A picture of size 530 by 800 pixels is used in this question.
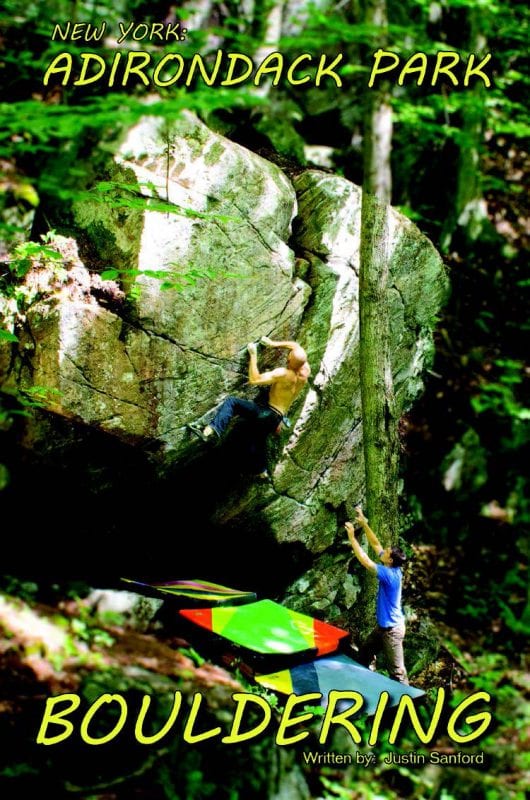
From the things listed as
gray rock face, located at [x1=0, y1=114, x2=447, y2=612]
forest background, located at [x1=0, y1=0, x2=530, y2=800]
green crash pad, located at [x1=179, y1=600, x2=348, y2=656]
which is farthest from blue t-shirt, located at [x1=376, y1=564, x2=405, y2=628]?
gray rock face, located at [x1=0, y1=114, x2=447, y2=612]

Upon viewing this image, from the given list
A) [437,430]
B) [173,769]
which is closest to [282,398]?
[173,769]

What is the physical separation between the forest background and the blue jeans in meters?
2.15

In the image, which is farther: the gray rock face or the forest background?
the forest background

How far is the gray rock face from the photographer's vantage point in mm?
6645

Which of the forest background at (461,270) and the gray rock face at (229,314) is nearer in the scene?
the gray rock face at (229,314)

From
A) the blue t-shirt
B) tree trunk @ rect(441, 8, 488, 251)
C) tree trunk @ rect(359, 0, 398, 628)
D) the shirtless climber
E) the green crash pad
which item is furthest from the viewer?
tree trunk @ rect(441, 8, 488, 251)

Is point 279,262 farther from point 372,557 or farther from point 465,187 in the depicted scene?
point 465,187

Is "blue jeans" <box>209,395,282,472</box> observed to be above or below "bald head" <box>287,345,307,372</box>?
below

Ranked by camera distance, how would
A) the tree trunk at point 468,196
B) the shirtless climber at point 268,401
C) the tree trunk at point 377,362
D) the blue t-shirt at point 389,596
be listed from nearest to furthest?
the blue t-shirt at point 389,596 < the shirtless climber at point 268,401 < the tree trunk at point 377,362 < the tree trunk at point 468,196

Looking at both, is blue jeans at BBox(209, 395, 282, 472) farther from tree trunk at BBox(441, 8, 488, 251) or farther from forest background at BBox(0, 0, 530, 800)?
tree trunk at BBox(441, 8, 488, 251)

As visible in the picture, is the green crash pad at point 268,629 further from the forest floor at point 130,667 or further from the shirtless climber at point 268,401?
the shirtless climber at point 268,401

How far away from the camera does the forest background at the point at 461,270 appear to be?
8.66 m

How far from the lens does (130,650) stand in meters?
4.44

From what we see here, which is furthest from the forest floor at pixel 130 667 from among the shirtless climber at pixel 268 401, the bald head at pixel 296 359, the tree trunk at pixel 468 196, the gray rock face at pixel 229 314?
the tree trunk at pixel 468 196
